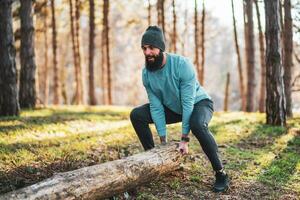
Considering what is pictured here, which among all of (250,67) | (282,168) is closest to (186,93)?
(282,168)

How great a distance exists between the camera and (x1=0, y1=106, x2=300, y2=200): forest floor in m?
6.29

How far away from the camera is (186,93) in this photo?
6133 mm

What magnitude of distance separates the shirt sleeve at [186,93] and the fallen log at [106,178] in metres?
0.62

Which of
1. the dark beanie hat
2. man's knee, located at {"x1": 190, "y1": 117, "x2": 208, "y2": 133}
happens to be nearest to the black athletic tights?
man's knee, located at {"x1": 190, "y1": 117, "x2": 208, "y2": 133}

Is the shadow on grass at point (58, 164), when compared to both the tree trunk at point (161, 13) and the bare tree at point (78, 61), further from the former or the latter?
the bare tree at point (78, 61)

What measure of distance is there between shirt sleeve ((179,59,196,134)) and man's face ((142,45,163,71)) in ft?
1.14

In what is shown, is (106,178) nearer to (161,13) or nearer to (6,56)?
(6,56)

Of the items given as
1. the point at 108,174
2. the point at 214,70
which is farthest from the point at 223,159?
the point at 214,70

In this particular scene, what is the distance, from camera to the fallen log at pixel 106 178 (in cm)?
461

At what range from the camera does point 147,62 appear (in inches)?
248

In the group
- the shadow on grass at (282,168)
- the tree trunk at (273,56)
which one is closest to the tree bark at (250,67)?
the tree trunk at (273,56)

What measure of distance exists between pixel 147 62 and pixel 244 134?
5.59 m

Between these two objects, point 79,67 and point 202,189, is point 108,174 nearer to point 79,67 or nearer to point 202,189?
point 202,189

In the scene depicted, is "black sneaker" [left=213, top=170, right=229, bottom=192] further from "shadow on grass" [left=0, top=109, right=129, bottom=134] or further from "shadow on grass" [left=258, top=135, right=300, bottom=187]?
"shadow on grass" [left=0, top=109, right=129, bottom=134]
